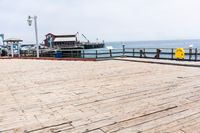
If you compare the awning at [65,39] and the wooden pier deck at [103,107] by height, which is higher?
the awning at [65,39]

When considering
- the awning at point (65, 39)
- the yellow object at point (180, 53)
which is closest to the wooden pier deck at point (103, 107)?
the yellow object at point (180, 53)

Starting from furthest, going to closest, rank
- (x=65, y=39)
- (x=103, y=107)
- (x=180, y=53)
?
1. (x=65, y=39)
2. (x=180, y=53)
3. (x=103, y=107)

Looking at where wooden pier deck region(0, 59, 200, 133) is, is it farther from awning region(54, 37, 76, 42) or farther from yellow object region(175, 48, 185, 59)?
awning region(54, 37, 76, 42)

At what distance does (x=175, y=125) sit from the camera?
3.77 meters

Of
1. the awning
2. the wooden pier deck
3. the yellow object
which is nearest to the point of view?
the wooden pier deck

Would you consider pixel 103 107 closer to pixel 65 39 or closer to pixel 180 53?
pixel 180 53

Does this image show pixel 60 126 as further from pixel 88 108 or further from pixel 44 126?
pixel 88 108

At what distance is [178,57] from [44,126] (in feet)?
37.7

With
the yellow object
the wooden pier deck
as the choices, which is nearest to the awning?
the yellow object

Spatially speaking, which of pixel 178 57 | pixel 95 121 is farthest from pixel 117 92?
pixel 178 57

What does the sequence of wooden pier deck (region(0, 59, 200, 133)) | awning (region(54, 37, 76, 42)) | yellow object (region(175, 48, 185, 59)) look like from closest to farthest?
1. wooden pier deck (region(0, 59, 200, 133))
2. yellow object (region(175, 48, 185, 59))
3. awning (region(54, 37, 76, 42))

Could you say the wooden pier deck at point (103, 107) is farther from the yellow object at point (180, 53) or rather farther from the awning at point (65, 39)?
the awning at point (65, 39)

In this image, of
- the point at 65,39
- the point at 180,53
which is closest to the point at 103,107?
the point at 180,53

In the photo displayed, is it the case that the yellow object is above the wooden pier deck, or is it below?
above
